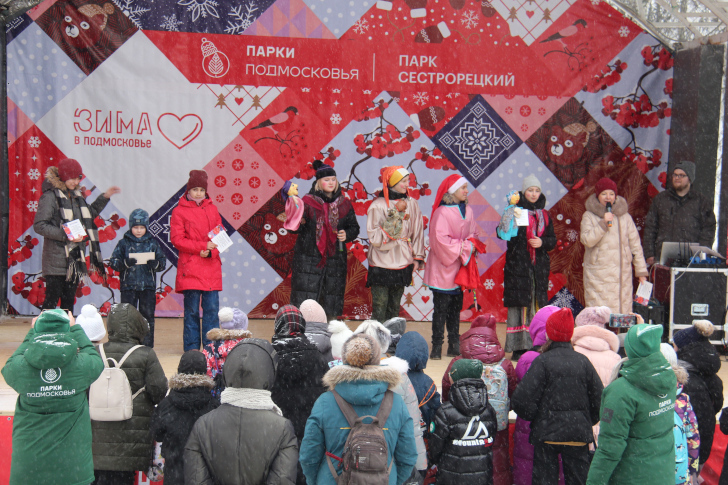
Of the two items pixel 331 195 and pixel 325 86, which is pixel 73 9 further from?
pixel 331 195

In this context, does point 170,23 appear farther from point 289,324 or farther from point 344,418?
point 344,418

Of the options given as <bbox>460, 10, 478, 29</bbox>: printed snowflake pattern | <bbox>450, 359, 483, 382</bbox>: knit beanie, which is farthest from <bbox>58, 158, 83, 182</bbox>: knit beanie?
<bbox>460, 10, 478, 29</bbox>: printed snowflake pattern

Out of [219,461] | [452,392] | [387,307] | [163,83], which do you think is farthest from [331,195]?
[219,461]

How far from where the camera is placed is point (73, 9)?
6863mm

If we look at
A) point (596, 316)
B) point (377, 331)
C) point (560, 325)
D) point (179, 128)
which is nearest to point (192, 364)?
point (377, 331)

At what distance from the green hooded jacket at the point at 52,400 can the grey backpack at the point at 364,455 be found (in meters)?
1.30

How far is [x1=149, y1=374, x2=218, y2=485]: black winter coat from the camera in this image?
325 centimetres

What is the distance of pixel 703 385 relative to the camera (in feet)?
12.5

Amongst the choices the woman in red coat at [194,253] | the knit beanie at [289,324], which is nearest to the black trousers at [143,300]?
the woman in red coat at [194,253]

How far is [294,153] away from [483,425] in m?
4.41

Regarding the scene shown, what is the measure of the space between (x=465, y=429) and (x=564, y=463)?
627 mm

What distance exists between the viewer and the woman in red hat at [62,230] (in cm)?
567

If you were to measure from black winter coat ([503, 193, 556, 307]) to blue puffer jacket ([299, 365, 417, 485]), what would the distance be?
3259mm

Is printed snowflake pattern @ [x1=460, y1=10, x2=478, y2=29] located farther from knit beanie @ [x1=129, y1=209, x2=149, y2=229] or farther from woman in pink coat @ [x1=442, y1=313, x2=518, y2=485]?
woman in pink coat @ [x1=442, y1=313, x2=518, y2=485]
